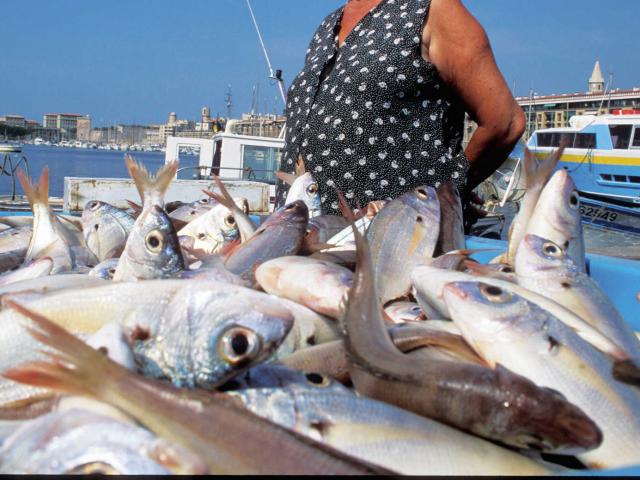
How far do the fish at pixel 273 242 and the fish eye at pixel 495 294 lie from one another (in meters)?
0.86

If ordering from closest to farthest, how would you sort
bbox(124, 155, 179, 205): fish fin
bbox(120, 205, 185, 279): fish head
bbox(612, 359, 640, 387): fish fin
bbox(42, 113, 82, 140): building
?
bbox(612, 359, 640, 387): fish fin
bbox(120, 205, 185, 279): fish head
bbox(124, 155, 179, 205): fish fin
bbox(42, 113, 82, 140): building

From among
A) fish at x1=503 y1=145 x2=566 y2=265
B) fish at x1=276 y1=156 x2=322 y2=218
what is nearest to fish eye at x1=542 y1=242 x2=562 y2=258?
fish at x1=503 y1=145 x2=566 y2=265

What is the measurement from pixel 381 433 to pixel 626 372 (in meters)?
0.74

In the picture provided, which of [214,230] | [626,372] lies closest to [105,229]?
[214,230]

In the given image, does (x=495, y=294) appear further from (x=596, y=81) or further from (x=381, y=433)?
(x=596, y=81)

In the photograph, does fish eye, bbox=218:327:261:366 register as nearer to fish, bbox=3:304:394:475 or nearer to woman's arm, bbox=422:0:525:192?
fish, bbox=3:304:394:475

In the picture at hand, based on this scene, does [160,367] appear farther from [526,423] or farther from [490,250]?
[490,250]

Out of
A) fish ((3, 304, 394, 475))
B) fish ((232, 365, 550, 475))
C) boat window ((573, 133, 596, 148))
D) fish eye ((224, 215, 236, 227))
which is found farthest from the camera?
boat window ((573, 133, 596, 148))

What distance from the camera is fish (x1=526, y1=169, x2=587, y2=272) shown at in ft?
7.75

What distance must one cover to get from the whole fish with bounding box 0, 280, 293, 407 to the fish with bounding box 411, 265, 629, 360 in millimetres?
640

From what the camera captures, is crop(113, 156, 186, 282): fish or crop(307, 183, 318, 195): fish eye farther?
crop(307, 183, 318, 195): fish eye

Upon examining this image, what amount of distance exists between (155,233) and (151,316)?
0.62 metres

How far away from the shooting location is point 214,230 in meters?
3.16

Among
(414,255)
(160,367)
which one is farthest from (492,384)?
(414,255)
